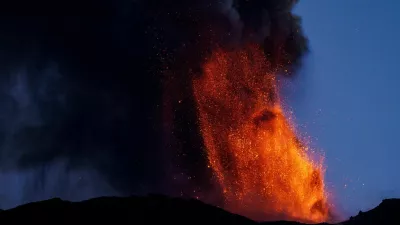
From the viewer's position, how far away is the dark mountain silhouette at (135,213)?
74.3 m

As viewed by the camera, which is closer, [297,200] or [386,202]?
[297,200]

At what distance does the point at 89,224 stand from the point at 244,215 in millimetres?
25690

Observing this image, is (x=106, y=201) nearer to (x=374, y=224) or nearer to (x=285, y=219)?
(x=285, y=219)

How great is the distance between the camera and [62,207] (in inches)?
3078

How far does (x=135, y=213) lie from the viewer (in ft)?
258

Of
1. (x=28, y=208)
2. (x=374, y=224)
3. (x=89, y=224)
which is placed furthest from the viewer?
(x=374, y=224)

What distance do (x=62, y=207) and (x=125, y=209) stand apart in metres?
10.1

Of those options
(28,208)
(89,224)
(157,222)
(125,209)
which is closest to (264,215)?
(157,222)

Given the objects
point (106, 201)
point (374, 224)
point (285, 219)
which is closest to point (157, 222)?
point (106, 201)

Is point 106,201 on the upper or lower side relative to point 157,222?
upper

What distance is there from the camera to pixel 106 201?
84.6 meters

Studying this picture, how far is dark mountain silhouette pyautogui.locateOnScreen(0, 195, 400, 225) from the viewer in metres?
74.3

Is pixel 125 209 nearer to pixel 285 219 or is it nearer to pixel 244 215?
pixel 244 215

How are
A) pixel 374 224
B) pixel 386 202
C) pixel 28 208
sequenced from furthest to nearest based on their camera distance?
pixel 386 202, pixel 374 224, pixel 28 208
